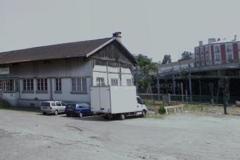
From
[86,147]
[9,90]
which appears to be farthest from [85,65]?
[86,147]

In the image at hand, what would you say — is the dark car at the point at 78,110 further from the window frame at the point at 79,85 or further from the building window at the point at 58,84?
the building window at the point at 58,84

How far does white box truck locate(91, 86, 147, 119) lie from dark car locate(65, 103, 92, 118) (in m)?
1.95

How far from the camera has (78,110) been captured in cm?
2886

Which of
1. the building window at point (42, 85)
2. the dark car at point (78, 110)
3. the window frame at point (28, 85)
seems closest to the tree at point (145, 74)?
the building window at point (42, 85)

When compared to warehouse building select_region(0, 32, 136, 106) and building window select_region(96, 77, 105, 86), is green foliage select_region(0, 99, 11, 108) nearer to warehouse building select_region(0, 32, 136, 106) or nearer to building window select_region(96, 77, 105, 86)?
warehouse building select_region(0, 32, 136, 106)

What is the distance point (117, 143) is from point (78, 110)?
13631mm

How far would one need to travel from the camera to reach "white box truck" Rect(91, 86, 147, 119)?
26328 millimetres

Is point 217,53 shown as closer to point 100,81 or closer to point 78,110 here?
point 100,81

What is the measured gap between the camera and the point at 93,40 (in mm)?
38906

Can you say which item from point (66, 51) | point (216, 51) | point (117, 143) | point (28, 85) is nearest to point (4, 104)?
point (28, 85)

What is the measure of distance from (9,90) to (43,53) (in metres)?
6.44

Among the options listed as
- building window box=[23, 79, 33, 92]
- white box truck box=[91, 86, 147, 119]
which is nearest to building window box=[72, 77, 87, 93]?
white box truck box=[91, 86, 147, 119]

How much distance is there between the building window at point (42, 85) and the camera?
37.3m

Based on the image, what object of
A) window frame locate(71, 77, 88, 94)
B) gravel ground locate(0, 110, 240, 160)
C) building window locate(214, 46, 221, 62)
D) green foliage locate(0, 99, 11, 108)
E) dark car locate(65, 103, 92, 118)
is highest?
building window locate(214, 46, 221, 62)
